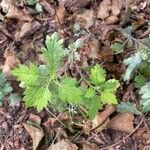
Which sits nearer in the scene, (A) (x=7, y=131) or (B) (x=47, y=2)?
Result: (A) (x=7, y=131)

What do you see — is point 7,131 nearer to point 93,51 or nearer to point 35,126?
point 35,126

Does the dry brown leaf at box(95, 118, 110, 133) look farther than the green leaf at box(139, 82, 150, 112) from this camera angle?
Yes

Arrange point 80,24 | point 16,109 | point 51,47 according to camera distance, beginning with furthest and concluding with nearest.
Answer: point 80,24 < point 16,109 < point 51,47

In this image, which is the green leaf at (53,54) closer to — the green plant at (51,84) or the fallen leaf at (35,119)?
the green plant at (51,84)

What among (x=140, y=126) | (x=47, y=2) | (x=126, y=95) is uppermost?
(x=47, y=2)

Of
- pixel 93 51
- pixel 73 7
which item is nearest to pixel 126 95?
pixel 93 51

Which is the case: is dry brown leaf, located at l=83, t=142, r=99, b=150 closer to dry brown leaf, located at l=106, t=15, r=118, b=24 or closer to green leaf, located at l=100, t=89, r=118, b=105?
green leaf, located at l=100, t=89, r=118, b=105

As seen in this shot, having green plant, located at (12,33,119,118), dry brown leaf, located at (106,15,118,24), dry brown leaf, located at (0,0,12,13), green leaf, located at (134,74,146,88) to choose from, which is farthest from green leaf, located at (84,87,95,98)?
dry brown leaf, located at (0,0,12,13)

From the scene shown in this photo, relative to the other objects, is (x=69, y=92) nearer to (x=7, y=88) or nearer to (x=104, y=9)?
(x=7, y=88)
